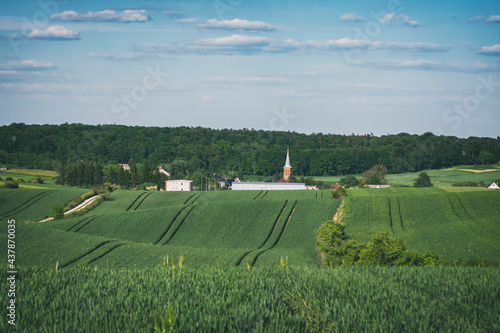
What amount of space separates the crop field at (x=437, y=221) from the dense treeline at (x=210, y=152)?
88285mm

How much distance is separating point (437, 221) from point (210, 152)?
13005cm

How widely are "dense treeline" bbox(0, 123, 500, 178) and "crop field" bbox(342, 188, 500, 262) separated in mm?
88285

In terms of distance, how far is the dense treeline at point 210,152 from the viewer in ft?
506

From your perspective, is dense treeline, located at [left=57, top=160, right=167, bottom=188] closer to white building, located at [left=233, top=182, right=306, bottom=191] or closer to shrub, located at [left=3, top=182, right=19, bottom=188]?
shrub, located at [left=3, top=182, right=19, bottom=188]

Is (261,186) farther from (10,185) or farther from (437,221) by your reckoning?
(437,221)

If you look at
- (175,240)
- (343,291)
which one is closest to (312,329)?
(343,291)

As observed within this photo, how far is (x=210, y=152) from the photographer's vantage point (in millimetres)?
181875

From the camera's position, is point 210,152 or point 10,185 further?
point 210,152

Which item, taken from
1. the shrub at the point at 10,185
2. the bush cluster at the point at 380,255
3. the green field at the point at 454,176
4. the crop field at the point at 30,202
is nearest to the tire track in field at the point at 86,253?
the bush cluster at the point at 380,255

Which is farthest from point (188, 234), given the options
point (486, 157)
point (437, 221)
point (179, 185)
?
point (486, 157)

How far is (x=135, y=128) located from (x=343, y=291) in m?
178

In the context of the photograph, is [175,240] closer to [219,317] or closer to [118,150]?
[219,317]

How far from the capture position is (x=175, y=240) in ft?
191

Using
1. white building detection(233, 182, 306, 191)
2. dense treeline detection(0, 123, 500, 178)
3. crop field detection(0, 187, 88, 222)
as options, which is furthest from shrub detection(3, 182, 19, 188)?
white building detection(233, 182, 306, 191)
